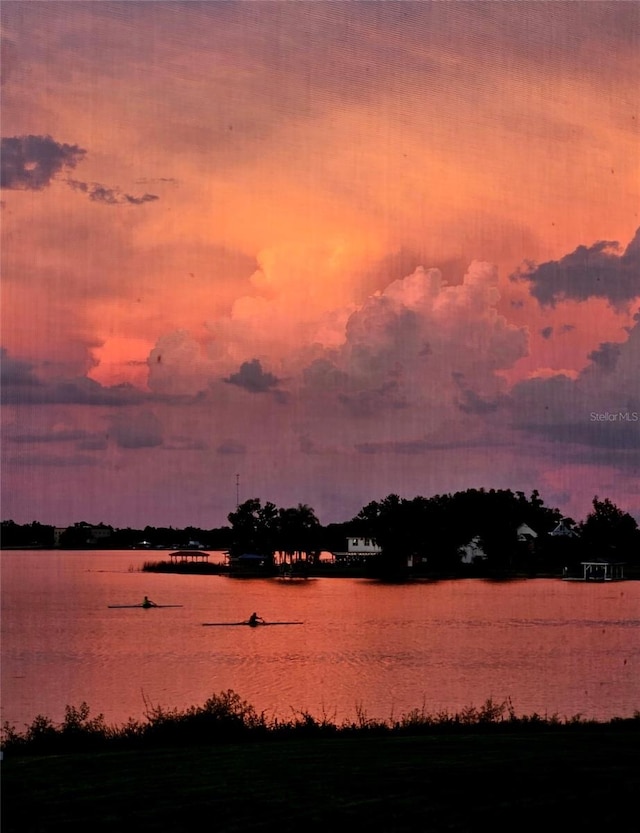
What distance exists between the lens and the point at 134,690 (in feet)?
183

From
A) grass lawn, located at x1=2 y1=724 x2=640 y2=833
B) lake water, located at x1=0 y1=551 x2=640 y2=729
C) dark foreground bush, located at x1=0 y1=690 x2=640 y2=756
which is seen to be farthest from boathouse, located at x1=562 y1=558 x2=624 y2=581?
grass lawn, located at x1=2 y1=724 x2=640 y2=833

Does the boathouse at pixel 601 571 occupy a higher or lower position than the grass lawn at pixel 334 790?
lower

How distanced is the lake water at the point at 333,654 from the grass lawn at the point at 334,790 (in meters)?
12.8

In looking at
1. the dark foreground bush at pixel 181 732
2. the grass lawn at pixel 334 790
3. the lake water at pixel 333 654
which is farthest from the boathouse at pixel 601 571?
the grass lawn at pixel 334 790

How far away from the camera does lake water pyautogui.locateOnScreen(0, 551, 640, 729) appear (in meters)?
51.3

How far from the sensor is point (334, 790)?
16.2 metres

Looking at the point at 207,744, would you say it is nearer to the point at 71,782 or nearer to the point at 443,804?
the point at 71,782

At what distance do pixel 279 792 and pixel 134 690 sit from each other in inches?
1639

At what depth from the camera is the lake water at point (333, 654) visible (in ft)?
168

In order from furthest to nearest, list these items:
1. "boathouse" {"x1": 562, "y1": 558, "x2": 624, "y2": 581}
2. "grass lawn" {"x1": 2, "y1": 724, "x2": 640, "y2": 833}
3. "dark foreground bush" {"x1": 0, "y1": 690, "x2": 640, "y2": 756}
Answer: "boathouse" {"x1": 562, "y1": 558, "x2": 624, "y2": 581} → "dark foreground bush" {"x1": 0, "y1": 690, "x2": 640, "y2": 756} → "grass lawn" {"x1": 2, "y1": 724, "x2": 640, "y2": 833}

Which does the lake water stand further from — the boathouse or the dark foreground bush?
the boathouse

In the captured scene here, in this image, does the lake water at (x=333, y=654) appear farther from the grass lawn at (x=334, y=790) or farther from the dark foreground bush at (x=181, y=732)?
the grass lawn at (x=334, y=790)

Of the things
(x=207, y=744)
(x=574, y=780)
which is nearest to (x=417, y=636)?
(x=207, y=744)

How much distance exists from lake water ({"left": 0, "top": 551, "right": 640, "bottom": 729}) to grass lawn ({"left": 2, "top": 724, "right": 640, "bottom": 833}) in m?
12.8
